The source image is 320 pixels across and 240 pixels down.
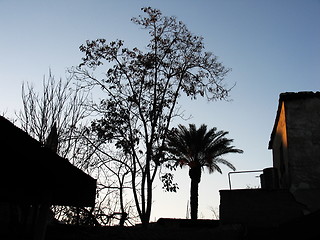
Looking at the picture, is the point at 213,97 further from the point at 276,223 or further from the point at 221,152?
the point at 276,223

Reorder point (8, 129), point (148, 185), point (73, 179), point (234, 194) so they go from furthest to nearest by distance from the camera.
Answer: point (148, 185) → point (234, 194) → point (73, 179) → point (8, 129)

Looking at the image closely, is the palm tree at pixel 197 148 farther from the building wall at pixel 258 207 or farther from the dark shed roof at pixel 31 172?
the dark shed roof at pixel 31 172

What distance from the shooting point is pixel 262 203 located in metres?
11.2

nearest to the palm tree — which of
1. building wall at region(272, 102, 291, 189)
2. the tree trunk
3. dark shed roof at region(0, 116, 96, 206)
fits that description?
the tree trunk

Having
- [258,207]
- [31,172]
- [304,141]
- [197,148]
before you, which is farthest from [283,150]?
[31,172]

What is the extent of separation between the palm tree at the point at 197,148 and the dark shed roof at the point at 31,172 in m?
17.0

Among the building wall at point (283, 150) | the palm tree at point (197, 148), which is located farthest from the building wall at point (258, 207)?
the palm tree at point (197, 148)

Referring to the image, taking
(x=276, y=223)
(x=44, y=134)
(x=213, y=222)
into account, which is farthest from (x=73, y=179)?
(x=213, y=222)

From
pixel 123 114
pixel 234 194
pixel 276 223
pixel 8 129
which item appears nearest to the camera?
pixel 8 129

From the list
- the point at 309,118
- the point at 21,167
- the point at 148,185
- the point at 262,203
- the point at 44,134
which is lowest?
the point at 21,167

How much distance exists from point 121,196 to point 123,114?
13.8ft

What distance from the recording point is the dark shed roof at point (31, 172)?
1953 millimetres

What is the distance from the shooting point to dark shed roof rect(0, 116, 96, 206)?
1953 mm

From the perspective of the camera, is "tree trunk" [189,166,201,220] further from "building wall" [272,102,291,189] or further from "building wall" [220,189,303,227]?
"building wall" [220,189,303,227]
